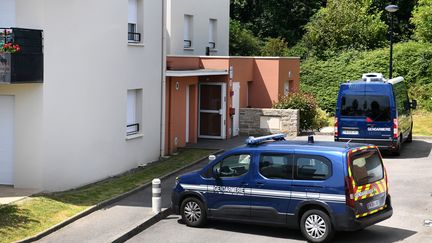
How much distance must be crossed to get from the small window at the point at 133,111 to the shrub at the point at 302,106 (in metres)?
8.47

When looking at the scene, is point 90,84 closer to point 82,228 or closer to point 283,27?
point 82,228

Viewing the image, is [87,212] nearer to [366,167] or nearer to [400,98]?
[366,167]

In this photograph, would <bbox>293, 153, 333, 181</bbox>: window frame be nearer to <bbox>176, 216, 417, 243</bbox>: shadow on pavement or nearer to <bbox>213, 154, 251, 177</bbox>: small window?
<bbox>213, 154, 251, 177</bbox>: small window

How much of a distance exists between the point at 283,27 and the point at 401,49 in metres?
16.2

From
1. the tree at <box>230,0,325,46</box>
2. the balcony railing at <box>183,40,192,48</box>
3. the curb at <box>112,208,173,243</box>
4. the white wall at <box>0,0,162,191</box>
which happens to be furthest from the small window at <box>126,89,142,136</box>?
the tree at <box>230,0,325,46</box>

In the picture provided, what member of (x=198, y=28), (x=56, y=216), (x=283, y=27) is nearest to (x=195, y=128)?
(x=198, y=28)

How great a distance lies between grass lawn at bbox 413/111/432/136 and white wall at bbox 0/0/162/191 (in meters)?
13.2

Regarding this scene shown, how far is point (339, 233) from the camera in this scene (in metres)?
12.2

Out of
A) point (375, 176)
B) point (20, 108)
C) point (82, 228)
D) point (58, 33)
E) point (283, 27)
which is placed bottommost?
point (82, 228)

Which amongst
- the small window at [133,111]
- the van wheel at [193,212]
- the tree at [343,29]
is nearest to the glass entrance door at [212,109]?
the small window at [133,111]

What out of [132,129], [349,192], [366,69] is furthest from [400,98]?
[366,69]

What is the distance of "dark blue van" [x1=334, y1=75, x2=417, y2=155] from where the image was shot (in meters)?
21.0

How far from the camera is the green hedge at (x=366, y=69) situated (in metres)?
36.2

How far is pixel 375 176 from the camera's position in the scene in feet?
38.4
